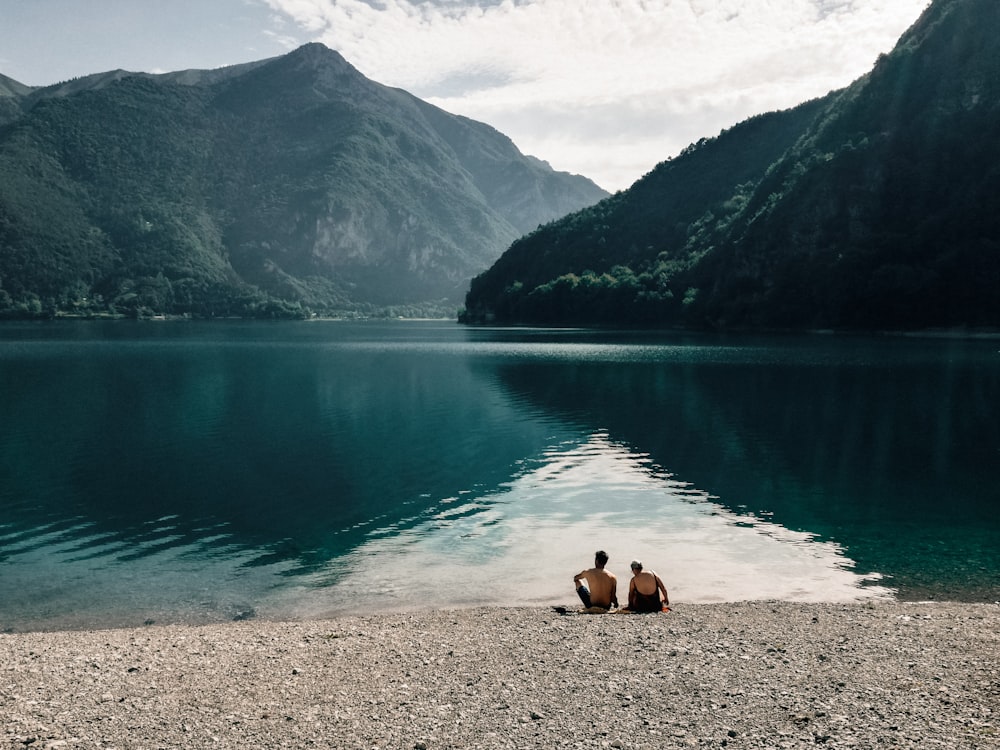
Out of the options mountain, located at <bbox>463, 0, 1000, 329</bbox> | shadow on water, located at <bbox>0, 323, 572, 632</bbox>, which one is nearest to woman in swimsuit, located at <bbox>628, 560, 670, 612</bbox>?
shadow on water, located at <bbox>0, 323, 572, 632</bbox>

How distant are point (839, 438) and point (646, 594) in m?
33.8

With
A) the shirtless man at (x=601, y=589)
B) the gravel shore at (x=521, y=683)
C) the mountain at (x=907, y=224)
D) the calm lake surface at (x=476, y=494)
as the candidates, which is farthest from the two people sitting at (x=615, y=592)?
the mountain at (x=907, y=224)

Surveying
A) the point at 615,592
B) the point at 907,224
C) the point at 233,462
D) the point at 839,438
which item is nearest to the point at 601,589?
the point at 615,592

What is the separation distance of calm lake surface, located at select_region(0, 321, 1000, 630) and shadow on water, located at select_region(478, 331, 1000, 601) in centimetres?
19

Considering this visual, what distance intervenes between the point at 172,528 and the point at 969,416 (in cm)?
5272

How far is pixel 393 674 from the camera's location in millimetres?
13812

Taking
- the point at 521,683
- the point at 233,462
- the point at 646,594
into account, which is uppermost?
the point at 521,683

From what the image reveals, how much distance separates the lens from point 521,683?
13.2m

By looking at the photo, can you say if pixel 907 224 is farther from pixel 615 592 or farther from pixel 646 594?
pixel 615 592

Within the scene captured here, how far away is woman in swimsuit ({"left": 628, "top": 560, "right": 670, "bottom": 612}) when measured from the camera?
60.3 ft

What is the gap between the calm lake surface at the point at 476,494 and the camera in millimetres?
21672

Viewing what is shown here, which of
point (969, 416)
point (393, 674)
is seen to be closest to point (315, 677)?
point (393, 674)

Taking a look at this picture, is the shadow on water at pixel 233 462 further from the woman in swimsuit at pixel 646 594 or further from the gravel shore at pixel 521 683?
the woman in swimsuit at pixel 646 594

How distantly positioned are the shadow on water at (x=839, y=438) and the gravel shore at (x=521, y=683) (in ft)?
25.0
